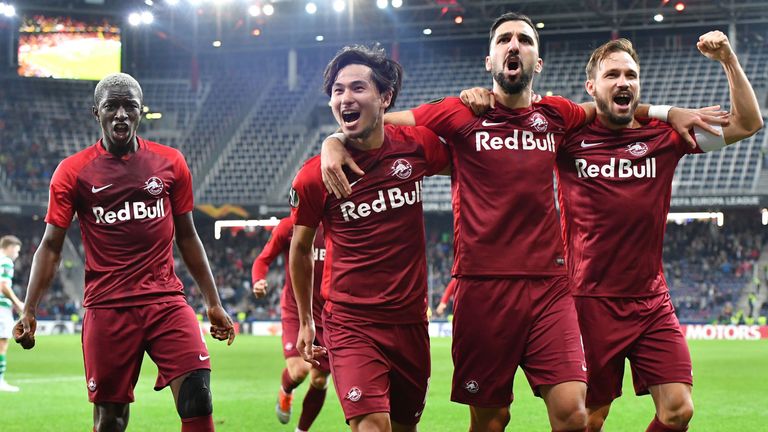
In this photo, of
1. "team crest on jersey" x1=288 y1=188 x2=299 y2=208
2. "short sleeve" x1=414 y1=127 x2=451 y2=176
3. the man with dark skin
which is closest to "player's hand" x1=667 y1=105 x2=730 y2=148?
"short sleeve" x1=414 y1=127 x2=451 y2=176

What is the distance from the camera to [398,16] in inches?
1592

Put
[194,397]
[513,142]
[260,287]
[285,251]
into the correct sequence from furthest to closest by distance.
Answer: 1. [285,251]
2. [260,287]
3. [194,397]
4. [513,142]

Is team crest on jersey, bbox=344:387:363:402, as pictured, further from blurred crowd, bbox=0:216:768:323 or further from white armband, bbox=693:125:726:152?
blurred crowd, bbox=0:216:768:323

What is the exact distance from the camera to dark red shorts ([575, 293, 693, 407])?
593cm

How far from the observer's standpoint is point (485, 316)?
5.66m

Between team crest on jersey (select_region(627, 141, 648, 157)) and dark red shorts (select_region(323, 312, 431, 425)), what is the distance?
1.79m

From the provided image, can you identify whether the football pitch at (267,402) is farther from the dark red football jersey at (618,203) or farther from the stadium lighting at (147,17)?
the stadium lighting at (147,17)

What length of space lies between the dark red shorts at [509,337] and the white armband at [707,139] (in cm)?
138

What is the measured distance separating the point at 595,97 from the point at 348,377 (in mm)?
2551

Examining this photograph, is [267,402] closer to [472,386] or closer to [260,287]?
[260,287]

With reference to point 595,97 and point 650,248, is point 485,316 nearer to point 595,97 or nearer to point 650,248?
point 650,248

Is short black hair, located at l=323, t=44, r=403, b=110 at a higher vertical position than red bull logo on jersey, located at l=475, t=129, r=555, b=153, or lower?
higher

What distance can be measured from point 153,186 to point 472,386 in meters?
2.46

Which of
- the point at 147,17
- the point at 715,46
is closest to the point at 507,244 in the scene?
the point at 715,46
